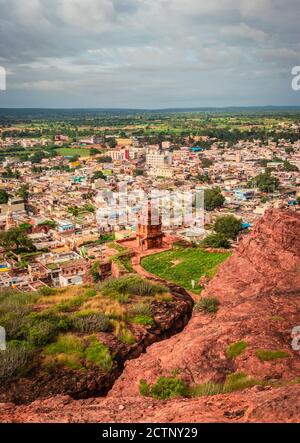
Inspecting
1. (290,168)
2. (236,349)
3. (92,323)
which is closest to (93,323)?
(92,323)

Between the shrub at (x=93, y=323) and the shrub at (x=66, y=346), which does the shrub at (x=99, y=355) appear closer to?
the shrub at (x=66, y=346)

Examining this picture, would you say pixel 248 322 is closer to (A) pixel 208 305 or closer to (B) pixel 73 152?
(A) pixel 208 305

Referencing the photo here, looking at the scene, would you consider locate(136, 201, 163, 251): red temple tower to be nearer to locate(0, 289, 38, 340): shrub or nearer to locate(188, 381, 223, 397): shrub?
locate(0, 289, 38, 340): shrub

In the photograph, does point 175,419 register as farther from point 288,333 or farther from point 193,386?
point 288,333

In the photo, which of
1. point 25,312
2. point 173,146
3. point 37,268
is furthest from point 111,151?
point 25,312
